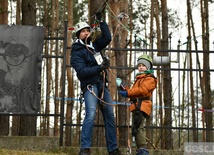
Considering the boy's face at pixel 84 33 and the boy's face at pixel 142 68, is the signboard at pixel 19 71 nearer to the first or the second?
the boy's face at pixel 84 33

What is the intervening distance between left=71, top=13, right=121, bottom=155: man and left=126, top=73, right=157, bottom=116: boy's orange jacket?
0.40 m

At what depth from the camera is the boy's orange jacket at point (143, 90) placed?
6.71 metres

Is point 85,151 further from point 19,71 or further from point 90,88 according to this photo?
point 19,71

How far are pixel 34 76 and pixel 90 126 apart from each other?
1.83 m

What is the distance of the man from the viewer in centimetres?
662

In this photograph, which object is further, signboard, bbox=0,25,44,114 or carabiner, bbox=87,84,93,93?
signboard, bbox=0,25,44,114

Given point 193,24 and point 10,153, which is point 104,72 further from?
point 193,24

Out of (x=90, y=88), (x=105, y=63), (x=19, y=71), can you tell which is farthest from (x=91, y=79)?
(x=19, y=71)

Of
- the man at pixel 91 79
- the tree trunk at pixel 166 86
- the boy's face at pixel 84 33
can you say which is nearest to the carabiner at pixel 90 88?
the man at pixel 91 79

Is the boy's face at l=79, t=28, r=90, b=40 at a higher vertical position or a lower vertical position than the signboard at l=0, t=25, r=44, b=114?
higher

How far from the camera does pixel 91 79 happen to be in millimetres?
6816

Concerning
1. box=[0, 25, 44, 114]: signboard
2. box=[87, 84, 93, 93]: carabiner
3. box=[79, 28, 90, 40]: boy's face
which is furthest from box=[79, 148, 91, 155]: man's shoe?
box=[0, 25, 44, 114]: signboard

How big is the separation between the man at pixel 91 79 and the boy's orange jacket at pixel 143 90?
402 mm

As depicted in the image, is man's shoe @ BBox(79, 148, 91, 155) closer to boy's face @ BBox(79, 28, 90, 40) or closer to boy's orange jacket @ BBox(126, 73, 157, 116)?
boy's orange jacket @ BBox(126, 73, 157, 116)
